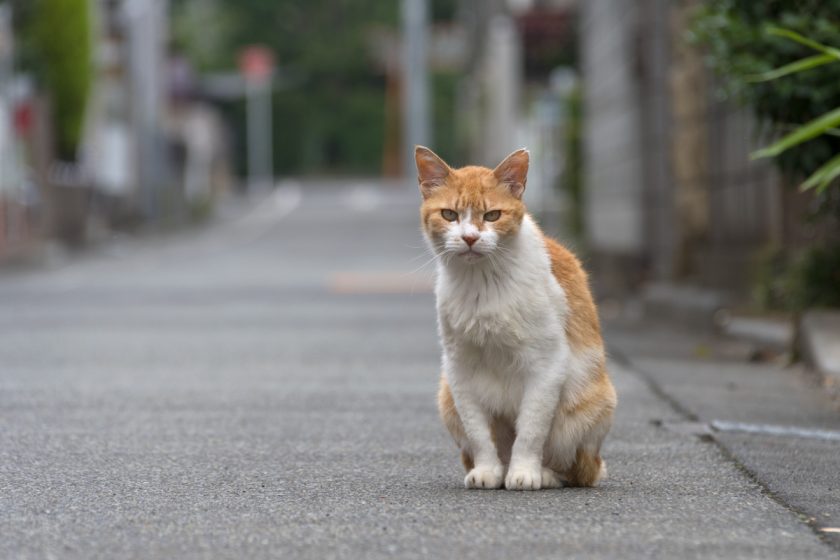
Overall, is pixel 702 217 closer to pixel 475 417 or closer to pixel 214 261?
pixel 475 417

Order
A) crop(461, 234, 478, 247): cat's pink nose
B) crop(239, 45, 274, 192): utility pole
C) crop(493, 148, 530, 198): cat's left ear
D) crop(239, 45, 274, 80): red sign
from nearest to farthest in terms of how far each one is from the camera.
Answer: crop(461, 234, 478, 247): cat's pink nose → crop(493, 148, 530, 198): cat's left ear → crop(239, 45, 274, 80): red sign → crop(239, 45, 274, 192): utility pole

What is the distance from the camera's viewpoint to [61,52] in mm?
38281

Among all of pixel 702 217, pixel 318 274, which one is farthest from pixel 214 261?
pixel 702 217

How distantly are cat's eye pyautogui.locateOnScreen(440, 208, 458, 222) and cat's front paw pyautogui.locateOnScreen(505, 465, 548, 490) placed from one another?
88 centimetres

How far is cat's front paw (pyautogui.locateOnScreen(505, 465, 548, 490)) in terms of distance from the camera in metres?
5.38

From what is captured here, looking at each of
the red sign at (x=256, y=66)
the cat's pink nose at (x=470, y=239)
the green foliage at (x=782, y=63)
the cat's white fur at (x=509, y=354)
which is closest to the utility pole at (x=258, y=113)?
the red sign at (x=256, y=66)

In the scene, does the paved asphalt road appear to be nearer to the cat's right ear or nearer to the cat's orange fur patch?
the cat's orange fur patch

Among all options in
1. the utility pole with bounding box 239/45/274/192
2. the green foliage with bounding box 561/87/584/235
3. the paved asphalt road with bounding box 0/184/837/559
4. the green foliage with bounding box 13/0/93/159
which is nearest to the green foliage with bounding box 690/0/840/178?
the paved asphalt road with bounding box 0/184/837/559

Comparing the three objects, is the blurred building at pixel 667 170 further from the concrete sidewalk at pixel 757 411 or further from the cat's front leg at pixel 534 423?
the cat's front leg at pixel 534 423

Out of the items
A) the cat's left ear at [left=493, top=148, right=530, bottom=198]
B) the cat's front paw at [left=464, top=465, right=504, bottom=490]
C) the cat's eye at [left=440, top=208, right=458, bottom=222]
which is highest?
the cat's left ear at [left=493, top=148, right=530, bottom=198]

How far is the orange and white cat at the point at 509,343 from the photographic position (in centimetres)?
Result: 534

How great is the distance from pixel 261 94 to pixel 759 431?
68.2 metres

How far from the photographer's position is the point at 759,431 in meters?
7.05

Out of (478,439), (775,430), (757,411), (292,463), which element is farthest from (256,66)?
(478,439)
